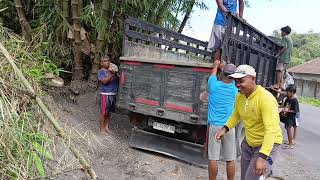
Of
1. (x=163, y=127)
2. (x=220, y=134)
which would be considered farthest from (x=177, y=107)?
(x=220, y=134)

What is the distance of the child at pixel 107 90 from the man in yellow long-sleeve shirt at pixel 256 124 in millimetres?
3001

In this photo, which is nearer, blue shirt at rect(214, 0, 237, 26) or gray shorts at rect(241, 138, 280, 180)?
gray shorts at rect(241, 138, 280, 180)

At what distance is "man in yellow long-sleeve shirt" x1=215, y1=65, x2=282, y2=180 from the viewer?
333 cm

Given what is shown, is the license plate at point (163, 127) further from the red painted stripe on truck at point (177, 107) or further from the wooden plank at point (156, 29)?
Answer: the wooden plank at point (156, 29)

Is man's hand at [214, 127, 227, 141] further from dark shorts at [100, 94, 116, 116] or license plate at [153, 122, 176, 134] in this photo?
dark shorts at [100, 94, 116, 116]

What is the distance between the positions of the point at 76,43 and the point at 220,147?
3.73m

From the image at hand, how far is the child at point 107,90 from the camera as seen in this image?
634 cm

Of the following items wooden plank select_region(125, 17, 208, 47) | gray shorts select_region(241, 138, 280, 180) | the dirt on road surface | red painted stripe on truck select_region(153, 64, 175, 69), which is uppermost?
wooden plank select_region(125, 17, 208, 47)

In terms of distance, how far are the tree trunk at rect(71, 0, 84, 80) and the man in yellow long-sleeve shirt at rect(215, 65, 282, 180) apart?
4106mm

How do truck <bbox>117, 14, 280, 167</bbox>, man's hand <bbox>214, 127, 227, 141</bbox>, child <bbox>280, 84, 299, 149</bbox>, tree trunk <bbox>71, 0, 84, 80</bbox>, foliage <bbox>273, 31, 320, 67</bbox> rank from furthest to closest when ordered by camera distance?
foliage <bbox>273, 31, 320, 67</bbox>
child <bbox>280, 84, 299, 149</bbox>
tree trunk <bbox>71, 0, 84, 80</bbox>
truck <bbox>117, 14, 280, 167</bbox>
man's hand <bbox>214, 127, 227, 141</bbox>

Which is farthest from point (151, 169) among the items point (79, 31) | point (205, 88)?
point (79, 31)

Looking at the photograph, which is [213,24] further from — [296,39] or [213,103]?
[296,39]

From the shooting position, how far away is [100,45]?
7074mm

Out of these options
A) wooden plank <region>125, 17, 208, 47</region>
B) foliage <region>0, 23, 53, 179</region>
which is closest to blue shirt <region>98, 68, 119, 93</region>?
wooden plank <region>125, 17, 208, 47</region>
